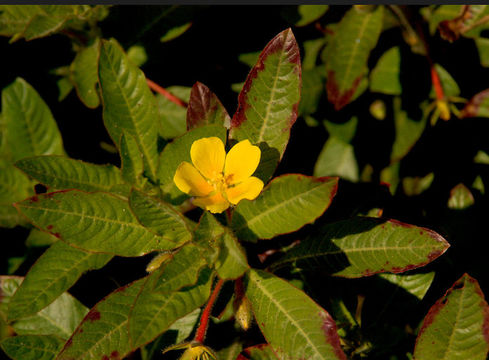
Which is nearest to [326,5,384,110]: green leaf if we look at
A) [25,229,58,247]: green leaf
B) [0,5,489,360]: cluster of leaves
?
[0,5,489,360]: cluster of leaves

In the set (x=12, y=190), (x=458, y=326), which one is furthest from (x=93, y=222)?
(x=458, y=326)

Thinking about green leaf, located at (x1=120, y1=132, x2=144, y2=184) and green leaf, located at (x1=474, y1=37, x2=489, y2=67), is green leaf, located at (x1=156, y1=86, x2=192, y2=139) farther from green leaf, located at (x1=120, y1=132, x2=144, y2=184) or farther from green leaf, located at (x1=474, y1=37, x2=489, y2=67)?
green leaf, located at (x1=474, y1=37, x2=489, y2=67)

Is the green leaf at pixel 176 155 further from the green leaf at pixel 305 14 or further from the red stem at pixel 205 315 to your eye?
the green leaf at pixel 305 14

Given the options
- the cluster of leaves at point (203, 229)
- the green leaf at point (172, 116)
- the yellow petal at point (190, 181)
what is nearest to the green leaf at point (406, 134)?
the cluster of leaves at point (203, 229)

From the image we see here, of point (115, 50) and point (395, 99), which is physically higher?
point (115, 50)

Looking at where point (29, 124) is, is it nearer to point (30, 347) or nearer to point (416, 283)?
point (30, 347)

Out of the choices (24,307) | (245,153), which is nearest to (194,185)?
(245,153)

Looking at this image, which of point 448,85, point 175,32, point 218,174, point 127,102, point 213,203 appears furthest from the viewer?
point 448,85

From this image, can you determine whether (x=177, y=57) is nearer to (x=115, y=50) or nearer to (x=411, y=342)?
(x=115, y=50)
